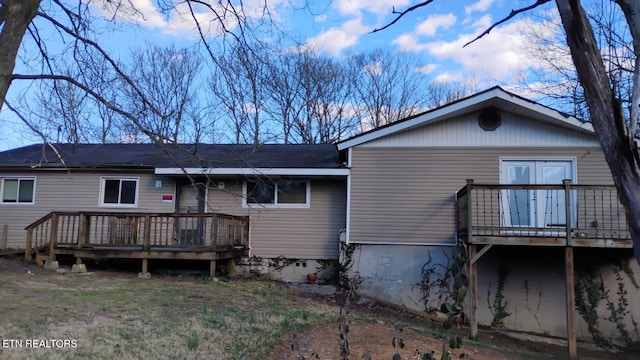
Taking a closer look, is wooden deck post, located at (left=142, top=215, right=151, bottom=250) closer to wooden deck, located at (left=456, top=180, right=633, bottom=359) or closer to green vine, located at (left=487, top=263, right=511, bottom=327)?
wooden deck, located at (left=456, top=180, right=633, bottom=359)

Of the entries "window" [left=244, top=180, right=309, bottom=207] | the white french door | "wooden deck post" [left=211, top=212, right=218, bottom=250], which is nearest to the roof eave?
"window" [left=244, top=180, right=309, bottom=207]

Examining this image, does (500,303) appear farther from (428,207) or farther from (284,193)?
(284,193)

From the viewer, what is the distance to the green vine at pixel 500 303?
36.9ft

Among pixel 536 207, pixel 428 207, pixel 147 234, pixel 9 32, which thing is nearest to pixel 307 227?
pixel 428 207

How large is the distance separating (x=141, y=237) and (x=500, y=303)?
8.83 metres

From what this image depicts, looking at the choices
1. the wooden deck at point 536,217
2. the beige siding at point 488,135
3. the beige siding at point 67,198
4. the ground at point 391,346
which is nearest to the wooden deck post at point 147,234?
the beige siding at point 67,198

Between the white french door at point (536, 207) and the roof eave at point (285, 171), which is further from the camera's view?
the roof eave at point (285, 171)

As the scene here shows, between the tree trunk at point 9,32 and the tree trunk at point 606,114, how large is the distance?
159 inches

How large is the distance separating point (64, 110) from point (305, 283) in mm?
8007

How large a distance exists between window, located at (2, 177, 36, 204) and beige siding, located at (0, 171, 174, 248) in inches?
6.0

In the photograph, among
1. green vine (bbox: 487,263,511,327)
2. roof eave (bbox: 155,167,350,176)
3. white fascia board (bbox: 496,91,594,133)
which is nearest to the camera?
white fascia board (bbox: 496,91,594,133)

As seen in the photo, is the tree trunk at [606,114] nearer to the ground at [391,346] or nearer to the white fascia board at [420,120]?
the ground at [391,346]

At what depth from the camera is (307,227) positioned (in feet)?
41.4

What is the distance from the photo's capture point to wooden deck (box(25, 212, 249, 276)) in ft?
36.1
